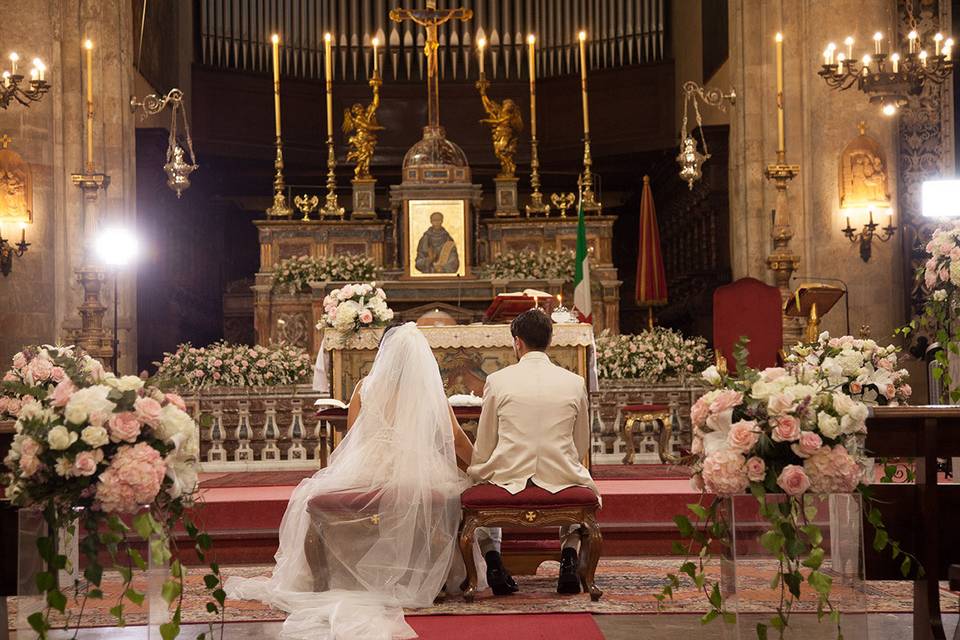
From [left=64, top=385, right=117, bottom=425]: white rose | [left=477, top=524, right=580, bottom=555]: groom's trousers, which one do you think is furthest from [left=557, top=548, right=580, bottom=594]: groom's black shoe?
[left=64, top=385, right=117, bottom=425]: white rose

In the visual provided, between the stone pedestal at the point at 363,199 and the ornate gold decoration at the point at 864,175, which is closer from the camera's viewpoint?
the ornate gold decoration at the point at 864,175

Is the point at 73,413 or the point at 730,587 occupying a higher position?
the point at 73,413

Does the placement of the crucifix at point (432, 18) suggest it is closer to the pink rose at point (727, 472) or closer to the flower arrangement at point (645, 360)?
the flower arrangement at point (645, 360)

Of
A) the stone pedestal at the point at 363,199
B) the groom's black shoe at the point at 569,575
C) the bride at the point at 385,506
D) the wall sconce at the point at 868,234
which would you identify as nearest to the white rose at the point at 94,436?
the bride at the point at 385,506

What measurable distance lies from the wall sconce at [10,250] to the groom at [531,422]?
867 centimetres

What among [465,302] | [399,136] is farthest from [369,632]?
[399,136]

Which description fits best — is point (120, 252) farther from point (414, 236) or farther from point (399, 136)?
point (399, 136)

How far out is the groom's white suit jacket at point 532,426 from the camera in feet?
20.3

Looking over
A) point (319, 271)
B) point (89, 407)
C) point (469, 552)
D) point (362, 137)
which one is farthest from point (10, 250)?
point (89, 407)

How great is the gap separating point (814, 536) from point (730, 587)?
34 cm

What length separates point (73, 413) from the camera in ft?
13.2

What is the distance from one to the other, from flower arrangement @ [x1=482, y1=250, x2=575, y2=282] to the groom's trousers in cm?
771

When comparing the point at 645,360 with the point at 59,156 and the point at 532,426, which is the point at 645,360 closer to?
the point at 532,426

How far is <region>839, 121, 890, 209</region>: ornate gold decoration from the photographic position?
13.9 m
